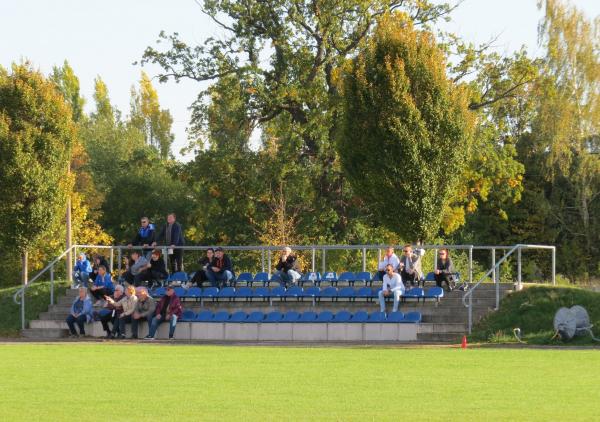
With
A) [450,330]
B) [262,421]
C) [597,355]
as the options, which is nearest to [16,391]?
[262,421]

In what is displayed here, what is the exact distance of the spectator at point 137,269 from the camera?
35.5 metres

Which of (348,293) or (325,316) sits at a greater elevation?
(348,293)

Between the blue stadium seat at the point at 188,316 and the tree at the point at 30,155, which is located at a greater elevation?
the tree at the point at 30,155

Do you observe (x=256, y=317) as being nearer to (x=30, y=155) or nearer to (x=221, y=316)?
(x=221, y=316)

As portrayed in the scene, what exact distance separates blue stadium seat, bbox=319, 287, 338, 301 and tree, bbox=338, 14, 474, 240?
387 centimetres

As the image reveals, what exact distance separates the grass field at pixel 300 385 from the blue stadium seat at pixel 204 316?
21.6 feet

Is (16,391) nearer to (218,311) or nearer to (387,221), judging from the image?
(218,311)

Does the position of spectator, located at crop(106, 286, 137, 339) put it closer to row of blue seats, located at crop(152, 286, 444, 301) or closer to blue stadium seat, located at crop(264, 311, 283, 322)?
row of blue seats, located at crop(152, 286, 444, 301)

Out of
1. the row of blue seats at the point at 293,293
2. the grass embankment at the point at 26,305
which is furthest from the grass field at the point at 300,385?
the grass embankment at the point at 26,305

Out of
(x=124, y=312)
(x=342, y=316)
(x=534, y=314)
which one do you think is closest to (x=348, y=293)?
(x=342, y=316)

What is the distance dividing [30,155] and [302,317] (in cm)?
1231

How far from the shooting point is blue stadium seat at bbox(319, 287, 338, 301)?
33312 mm

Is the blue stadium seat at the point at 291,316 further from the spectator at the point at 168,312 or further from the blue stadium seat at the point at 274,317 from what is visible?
the spectator at the point at 168,312

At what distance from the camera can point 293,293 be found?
110ft
